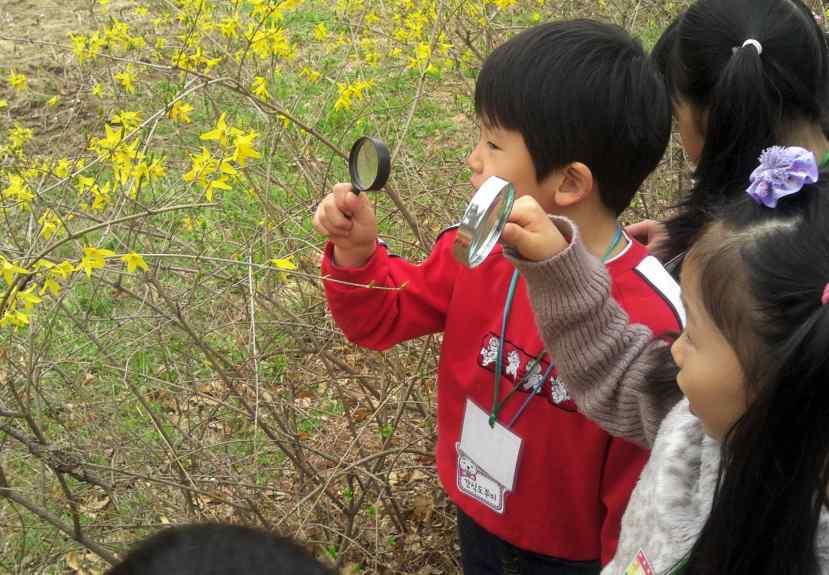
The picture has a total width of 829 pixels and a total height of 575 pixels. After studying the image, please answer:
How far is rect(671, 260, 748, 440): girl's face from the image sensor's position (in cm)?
118

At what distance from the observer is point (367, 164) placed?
1.55 metres

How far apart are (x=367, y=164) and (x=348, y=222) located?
0.11m

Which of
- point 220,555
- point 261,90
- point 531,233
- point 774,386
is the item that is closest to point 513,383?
point 531,233

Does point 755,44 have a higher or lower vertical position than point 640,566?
higher

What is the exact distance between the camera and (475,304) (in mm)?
1684

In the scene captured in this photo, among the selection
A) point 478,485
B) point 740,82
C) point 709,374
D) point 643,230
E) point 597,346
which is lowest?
point 478,485

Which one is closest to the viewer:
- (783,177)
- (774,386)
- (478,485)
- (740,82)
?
(774,386)

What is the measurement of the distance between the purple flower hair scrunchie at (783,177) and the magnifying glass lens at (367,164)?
57cm

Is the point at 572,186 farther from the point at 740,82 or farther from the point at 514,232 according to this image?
the point at 740,82

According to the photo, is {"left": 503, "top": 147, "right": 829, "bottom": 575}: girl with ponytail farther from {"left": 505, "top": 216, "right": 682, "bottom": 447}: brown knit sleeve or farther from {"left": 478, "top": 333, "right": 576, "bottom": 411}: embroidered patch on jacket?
{"left": 478, "top": 333, "right": 576, "bottom": 411}: embroidered patch on jacket

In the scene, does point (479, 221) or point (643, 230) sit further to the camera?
point (643, 230)

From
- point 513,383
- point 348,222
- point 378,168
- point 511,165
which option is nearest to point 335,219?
point 348,222

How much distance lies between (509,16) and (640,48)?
9.41 feet

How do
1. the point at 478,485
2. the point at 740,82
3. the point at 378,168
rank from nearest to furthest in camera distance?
the point at 378,168
the point at 478,485
the point at 740,82
